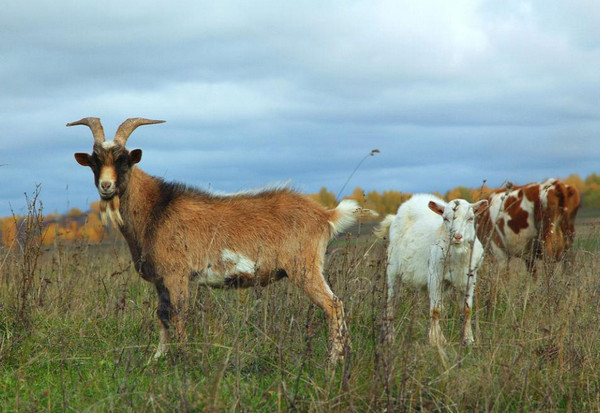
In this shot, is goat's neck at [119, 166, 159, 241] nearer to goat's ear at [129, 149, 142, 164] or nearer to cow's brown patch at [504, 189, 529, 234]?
goat's ear at [129, 149, 142, 164]

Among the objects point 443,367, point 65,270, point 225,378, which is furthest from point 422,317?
point 65,270

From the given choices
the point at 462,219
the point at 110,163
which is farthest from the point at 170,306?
the point at 462,219

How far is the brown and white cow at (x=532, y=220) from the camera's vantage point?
11188 millimetres

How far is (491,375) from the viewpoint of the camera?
484 centimetres

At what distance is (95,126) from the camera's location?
7387 millimetres

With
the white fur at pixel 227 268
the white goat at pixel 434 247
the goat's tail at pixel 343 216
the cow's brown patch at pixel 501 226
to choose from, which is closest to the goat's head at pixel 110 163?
the white fur at pixel 227 268

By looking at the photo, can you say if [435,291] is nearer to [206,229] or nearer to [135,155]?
[206,229]

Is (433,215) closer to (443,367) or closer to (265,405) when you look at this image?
(443,367)

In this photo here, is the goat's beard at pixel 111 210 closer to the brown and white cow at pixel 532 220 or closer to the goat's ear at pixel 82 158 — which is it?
the goat's ear at pixel 82 158

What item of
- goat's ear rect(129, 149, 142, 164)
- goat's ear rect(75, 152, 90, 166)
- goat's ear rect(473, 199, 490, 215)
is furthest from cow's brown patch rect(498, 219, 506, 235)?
goat's ear rect(75, 152, 90, 166)

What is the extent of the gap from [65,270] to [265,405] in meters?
6.10

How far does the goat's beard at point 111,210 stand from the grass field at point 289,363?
2.83ft

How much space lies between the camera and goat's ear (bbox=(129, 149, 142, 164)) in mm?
7160

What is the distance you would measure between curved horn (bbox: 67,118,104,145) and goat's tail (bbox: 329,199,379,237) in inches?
99.0
